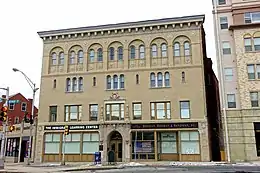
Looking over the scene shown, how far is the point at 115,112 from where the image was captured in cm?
3662

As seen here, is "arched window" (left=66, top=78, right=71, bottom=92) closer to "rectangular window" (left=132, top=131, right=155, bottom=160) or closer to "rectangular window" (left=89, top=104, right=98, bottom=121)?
"rectangular window" (left=89, top=104, right=98, bottom=121)

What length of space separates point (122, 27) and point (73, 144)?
50.6 ft

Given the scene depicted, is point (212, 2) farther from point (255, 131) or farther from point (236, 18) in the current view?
point (255, 131)

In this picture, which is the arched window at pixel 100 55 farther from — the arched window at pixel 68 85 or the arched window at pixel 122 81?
the arched window at pixel 68 85

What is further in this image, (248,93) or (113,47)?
(113,47)

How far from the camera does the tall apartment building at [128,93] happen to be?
34.6 meters

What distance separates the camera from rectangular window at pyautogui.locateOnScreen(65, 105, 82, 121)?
37.8m

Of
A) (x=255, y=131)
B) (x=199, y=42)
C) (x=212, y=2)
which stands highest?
(x=212, y=2)

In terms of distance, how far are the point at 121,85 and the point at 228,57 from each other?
1281cm

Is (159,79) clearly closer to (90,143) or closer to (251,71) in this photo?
(251,71)

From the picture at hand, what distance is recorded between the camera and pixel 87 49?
39469 mm

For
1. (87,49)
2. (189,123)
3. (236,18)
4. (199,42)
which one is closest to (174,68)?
(199,42)

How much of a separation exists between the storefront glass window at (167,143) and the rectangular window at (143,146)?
2.79 ft

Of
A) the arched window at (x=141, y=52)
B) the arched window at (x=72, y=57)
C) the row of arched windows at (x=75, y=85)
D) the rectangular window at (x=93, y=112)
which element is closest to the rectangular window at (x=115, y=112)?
the rectangular window at (x=93, y=112)
